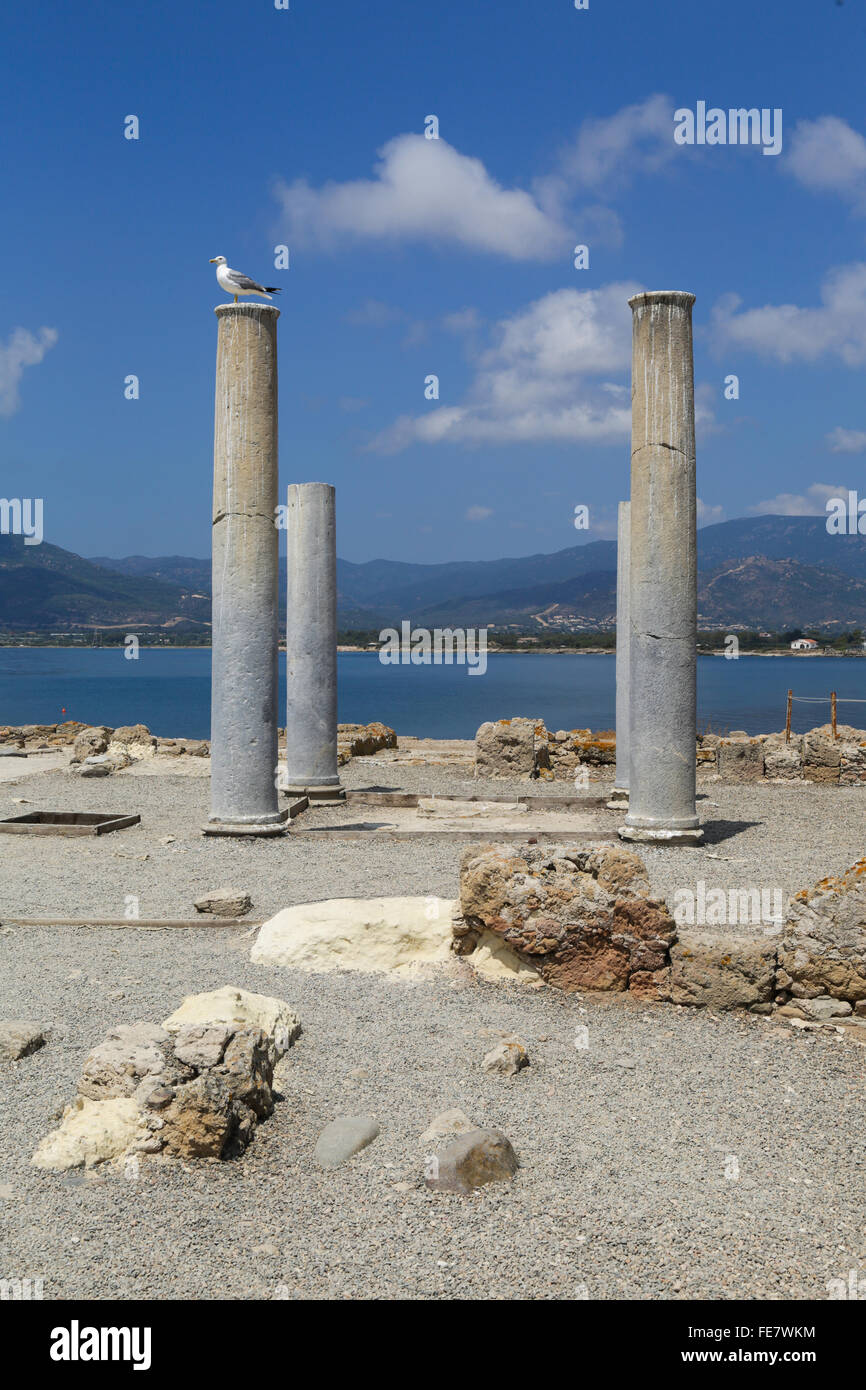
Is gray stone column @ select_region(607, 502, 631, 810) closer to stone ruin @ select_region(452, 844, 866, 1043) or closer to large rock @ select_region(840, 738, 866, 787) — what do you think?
large rock @ select_region(840, 738, 866, 787)

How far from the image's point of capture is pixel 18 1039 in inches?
215

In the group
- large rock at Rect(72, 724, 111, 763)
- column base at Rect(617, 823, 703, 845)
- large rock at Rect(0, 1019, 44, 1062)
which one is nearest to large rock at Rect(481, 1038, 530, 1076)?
large rock at Rect(0, 1019, 44, 1062)

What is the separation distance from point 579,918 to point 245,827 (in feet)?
19.6

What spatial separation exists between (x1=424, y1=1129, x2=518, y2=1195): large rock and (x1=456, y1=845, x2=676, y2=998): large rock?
2.30m

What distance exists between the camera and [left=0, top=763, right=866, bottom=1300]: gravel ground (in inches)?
145

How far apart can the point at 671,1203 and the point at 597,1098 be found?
0.98 m

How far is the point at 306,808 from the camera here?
14.9 m

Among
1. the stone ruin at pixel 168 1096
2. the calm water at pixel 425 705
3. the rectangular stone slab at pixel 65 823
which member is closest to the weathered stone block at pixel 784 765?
the rectangular stone slab at pixel 65 823

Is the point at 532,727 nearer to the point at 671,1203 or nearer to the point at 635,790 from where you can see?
the point at 635,790

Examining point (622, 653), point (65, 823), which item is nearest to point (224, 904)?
point (65, 823)

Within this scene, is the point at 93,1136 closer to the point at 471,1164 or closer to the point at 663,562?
the point at 471,1164

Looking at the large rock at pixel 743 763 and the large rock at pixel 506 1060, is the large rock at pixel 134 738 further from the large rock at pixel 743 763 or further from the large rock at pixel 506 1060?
the large rock at pixel 506 1060

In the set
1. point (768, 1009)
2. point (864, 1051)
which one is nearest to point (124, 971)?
point (768, 1009)
